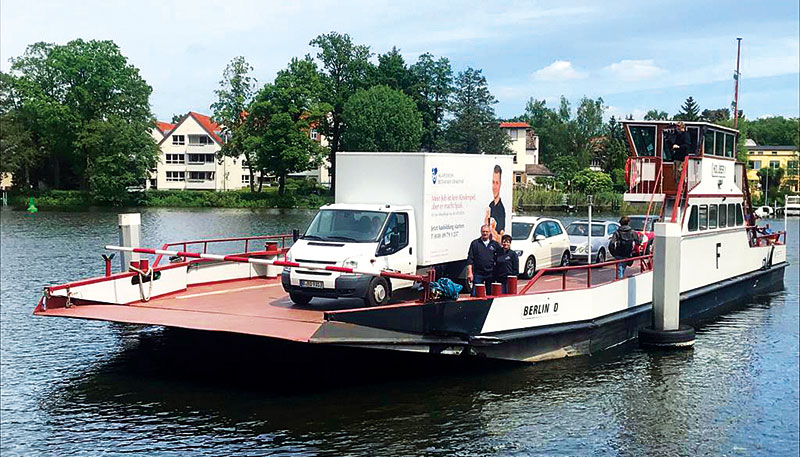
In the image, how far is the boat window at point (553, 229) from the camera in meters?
21.8

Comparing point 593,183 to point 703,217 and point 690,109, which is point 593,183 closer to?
point 690,109

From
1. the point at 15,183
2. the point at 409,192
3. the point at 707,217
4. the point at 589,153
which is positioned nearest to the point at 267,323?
the point at 409,192

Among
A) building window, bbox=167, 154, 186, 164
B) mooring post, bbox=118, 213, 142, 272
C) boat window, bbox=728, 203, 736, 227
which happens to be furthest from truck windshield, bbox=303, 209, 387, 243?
building window, bbox=167, 154, 186, 164

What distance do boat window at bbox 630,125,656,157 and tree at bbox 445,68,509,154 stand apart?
72.9m

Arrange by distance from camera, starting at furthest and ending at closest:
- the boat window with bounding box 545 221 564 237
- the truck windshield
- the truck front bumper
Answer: the boat window with bounding box 545 221 564 237 < the truck windshield < the truck front bumper

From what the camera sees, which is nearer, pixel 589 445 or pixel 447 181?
pixel 589 445

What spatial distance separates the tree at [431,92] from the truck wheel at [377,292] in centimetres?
8712

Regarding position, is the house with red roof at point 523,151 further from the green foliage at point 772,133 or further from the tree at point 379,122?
the green foliage at point 772,133

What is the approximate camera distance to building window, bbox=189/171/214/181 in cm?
10662

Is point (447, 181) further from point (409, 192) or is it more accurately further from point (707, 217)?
point (707, 217)

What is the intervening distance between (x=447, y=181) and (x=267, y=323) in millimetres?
5142

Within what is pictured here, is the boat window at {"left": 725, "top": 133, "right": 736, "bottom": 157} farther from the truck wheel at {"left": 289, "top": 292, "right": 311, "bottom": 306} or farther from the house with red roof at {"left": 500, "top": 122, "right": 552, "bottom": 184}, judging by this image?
the house with red roof at {"left": 500, "top": 122, "right": 552, "bottom": 184}

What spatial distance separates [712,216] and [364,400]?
46.0 ft

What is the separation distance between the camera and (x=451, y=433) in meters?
13.5
